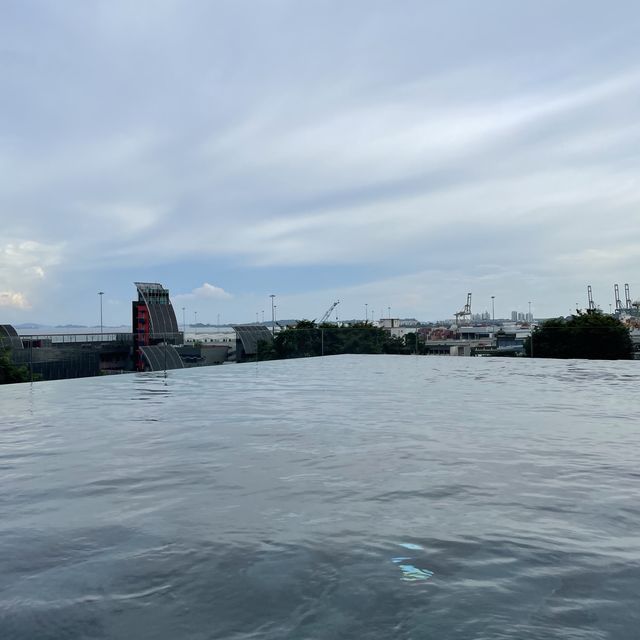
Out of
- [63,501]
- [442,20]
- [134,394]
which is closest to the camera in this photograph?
[63,501]

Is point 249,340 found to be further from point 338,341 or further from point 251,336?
point 338,341

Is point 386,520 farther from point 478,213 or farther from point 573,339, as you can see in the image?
point 478,213

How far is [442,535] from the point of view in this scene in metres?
2.53

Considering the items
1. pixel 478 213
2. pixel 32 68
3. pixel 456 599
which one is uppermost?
pixel 32 68

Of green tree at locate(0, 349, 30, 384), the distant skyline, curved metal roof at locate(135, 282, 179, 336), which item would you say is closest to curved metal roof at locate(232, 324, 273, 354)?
the distant skyline

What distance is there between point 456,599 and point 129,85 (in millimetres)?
13203

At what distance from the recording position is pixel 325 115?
1338cm

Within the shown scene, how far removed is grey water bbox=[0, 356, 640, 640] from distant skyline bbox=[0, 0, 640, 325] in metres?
8.09

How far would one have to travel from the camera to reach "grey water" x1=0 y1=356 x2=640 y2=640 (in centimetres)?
181

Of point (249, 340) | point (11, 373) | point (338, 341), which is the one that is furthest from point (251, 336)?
point (11, 373)

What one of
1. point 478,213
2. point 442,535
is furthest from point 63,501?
point 478,213

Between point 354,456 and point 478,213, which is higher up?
point 478,213

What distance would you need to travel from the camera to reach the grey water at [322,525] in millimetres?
1813

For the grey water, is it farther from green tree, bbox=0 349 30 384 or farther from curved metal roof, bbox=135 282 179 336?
curved metal roof, bbox=135 282 179 336
